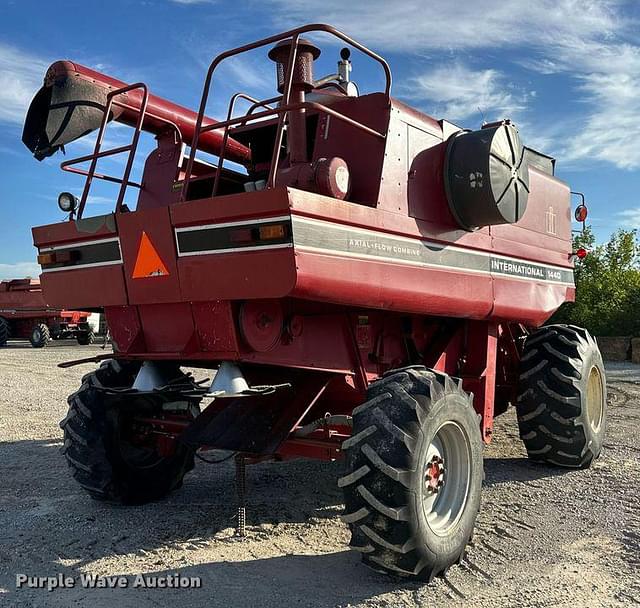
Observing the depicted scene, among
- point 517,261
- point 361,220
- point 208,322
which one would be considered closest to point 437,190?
point 361,220

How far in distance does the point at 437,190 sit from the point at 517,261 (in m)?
1.33

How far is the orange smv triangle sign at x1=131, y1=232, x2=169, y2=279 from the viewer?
13.1ft

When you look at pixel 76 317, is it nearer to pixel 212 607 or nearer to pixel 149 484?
Answer: pixel 149 484

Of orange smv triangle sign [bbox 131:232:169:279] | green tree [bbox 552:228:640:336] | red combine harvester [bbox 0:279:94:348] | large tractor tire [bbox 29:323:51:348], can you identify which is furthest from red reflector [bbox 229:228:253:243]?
large tractor tire [bbox 29:323:51:348]

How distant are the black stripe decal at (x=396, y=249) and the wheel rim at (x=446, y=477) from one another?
1044mm

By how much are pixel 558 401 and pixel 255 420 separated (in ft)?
9.15

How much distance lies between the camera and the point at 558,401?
577cm

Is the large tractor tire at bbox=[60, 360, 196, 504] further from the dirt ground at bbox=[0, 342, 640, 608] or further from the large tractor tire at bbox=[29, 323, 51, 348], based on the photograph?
the large tractor tire at bbox=[29, 323, 51, 348]

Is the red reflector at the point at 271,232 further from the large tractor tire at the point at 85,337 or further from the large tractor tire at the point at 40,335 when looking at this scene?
the large tractor tire at the point at 40,335

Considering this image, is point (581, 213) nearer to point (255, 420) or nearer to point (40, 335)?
point (255, 420)

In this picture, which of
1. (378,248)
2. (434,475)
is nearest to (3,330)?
(378,248)

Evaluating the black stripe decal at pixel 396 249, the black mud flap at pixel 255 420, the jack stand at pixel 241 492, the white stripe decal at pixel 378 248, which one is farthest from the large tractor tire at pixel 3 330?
the white stripe decal at pixel 378 248

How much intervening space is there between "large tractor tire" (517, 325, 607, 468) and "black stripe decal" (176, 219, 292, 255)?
3.35 metres

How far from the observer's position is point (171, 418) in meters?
4.99
